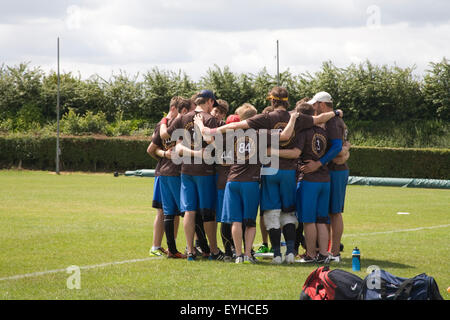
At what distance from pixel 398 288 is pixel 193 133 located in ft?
13.9

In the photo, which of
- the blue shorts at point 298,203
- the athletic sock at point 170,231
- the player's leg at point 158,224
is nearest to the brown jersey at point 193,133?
the athletic sock at point 170,231

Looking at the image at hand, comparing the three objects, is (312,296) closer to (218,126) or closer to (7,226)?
(218,126)

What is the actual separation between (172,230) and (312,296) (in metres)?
3.53

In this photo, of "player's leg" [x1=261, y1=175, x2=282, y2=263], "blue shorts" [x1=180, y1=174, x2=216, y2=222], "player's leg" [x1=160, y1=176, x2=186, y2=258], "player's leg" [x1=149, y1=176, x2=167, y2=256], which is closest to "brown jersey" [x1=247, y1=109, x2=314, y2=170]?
"player's leg" [x1=261, y1=175, x2=282, y2=263]

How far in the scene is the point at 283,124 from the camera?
9.26m

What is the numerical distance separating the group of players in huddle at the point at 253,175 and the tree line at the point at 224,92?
3914 centimetres

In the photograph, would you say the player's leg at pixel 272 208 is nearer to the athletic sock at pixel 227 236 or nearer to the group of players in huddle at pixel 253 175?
the group of players in huddle at pixel 253 175

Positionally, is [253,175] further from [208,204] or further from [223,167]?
[208,204]

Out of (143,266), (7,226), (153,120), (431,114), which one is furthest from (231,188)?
(153,120)

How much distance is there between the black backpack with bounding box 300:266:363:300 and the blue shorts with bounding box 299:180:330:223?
2.78 meters

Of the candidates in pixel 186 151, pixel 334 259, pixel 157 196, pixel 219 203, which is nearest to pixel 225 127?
pixel 186 151

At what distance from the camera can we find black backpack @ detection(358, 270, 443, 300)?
5934 mm

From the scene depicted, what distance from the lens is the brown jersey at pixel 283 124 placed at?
9125 millimetres

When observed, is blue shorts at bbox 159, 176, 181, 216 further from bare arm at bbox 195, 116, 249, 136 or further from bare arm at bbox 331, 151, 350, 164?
bare arm at bbox 331, 151, 350, 164
